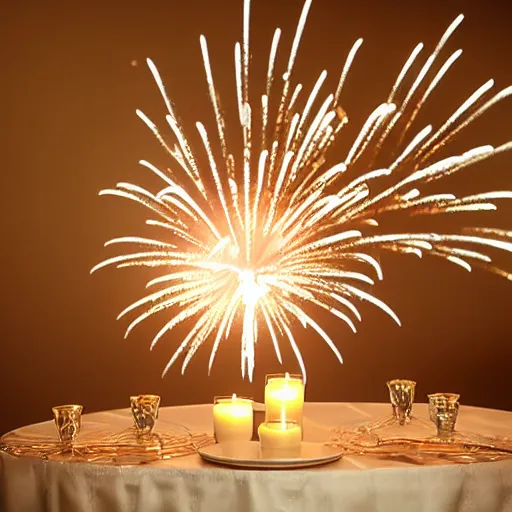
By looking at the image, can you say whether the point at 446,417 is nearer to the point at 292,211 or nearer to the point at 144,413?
the point at 144,413

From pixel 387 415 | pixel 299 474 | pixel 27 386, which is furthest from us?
pixel 27 386

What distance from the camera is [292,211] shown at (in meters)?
4.09

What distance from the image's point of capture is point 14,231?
434 cm

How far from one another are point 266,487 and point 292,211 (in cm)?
256

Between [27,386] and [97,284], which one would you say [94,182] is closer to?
[97,284]

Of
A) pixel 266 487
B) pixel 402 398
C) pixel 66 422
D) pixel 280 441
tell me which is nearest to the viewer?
pixel 266 487

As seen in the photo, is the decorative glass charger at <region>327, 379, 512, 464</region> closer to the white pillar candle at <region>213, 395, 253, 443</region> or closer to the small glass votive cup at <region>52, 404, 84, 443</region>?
the white pillar candle at <region>213, 395, 253, 443</region>

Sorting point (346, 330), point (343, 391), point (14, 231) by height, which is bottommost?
point (343, 391)

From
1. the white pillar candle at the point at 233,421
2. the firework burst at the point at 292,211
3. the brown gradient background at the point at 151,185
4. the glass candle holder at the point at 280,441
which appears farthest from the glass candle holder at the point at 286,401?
the brown gradient background at the point at 151,185

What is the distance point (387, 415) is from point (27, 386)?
2.46 metres

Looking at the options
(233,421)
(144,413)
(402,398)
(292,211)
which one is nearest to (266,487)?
(233,421)

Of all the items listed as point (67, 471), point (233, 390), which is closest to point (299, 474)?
point (67, 471)

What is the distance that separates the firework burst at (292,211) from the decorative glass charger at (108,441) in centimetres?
203

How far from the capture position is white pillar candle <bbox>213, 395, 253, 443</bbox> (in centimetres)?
192
